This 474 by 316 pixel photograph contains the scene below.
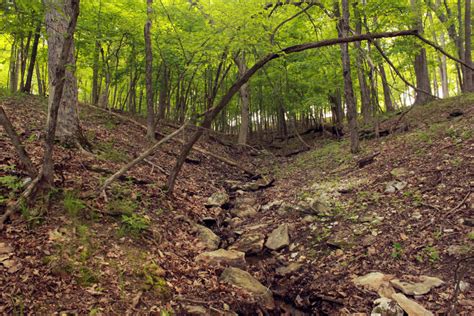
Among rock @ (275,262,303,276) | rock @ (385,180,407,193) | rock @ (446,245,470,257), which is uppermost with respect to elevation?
rock @ (385,180,407,193)

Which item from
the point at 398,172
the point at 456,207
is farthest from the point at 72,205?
the point at 398,172

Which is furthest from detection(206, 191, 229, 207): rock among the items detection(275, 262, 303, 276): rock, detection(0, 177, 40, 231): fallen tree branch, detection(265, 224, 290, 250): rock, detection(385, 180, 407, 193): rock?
detection(0, 177, 40, 231): fallen tree branch

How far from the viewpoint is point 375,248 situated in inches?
217

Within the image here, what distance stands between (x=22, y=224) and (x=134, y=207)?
2.06 metres

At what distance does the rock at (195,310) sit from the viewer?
13.6 feet

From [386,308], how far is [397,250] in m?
1.42

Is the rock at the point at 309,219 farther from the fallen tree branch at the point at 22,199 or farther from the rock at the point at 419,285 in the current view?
the fallen tree branch at the point at 22,199

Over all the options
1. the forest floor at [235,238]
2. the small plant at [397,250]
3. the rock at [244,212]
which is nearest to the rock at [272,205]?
the forest floor at [235,238]

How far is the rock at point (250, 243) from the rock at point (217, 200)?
1912 millimetres

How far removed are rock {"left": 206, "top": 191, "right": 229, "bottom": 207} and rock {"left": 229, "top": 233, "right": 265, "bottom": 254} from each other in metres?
1.91

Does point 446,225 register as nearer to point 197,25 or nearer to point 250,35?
point 250,35

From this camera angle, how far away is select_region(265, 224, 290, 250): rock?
21.5 feet

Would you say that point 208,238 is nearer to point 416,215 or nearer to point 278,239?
point 278,239

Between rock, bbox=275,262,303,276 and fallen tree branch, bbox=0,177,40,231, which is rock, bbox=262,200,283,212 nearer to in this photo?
rock, bbox=275,262,303,276
